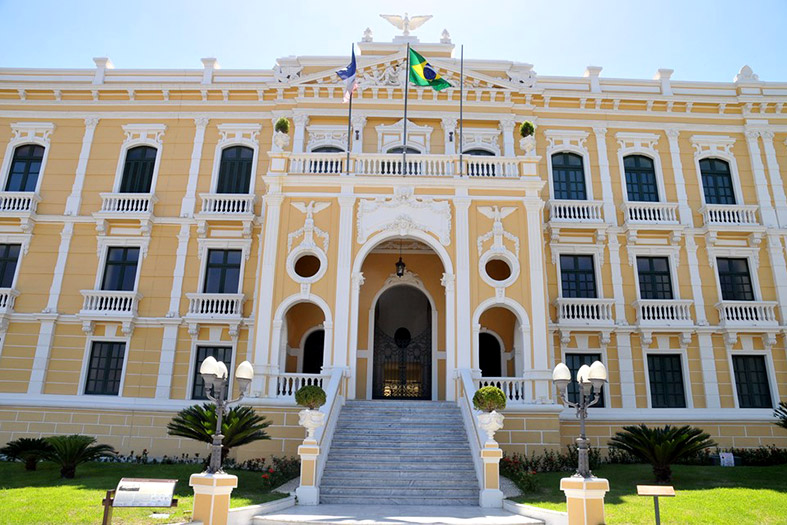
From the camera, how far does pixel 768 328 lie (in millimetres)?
19656

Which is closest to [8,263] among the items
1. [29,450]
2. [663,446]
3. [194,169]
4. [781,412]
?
[194,169]

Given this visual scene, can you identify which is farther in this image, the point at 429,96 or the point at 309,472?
the point at 429,96

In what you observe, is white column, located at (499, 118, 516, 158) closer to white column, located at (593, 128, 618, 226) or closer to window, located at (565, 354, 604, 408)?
white column, located at (593, 128, 618, 226)

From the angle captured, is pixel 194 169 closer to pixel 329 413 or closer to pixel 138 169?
pixel 138 169

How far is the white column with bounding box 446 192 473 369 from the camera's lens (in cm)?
1673

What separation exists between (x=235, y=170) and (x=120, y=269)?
5417 mm

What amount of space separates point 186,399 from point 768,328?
19601 mm

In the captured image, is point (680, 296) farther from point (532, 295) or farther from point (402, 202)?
point (402, 202)

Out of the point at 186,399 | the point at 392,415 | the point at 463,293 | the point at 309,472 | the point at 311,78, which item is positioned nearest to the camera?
the point at 309,472

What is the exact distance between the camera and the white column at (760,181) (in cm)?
2125

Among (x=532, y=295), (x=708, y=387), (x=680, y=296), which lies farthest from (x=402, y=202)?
(x=708, y=387)

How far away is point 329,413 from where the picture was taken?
14180mm

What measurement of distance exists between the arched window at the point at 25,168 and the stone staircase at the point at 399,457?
15.3m

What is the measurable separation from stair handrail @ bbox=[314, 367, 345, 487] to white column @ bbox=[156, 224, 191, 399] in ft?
21.9
